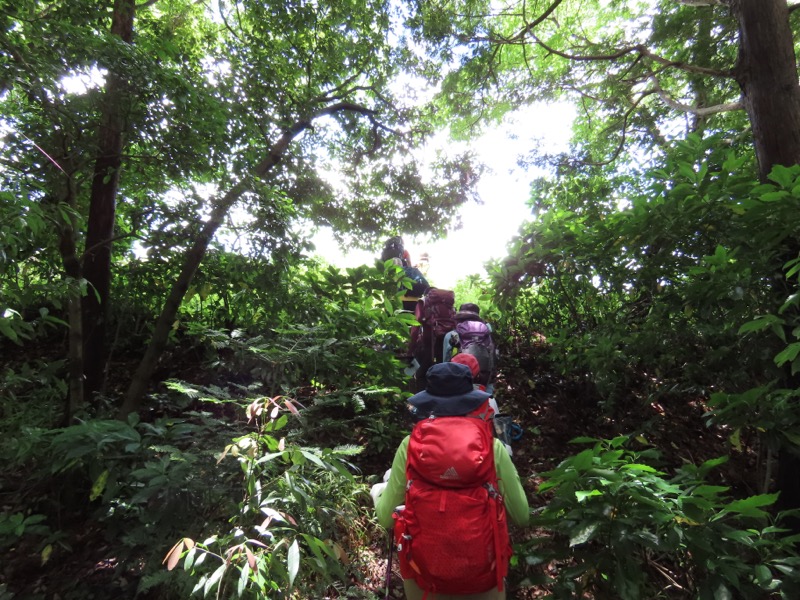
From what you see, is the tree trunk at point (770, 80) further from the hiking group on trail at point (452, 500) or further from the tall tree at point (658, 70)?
the hiking group on trail at point (452, 500)

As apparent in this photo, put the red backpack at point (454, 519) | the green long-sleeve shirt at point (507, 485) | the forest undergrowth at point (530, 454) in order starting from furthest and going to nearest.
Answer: the forest undergrowth at point (530, 454) < the green long-sleeve shirt at point (507, 485) < the red backpack at point (454, 519)

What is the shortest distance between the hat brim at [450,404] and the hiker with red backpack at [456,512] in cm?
9

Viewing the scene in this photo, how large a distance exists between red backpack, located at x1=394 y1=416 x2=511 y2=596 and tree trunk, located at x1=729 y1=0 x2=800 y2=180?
3.04 meters

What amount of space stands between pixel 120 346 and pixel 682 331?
6.96 m

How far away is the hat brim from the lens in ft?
7.22

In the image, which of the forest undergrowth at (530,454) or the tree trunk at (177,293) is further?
the tree trunk at (177,293)

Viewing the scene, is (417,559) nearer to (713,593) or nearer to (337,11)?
(713,593)

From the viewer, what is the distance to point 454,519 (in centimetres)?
186

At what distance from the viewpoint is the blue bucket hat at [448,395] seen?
221 cm

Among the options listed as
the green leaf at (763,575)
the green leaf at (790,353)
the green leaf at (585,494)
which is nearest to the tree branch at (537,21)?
the green leaf at (790,353)

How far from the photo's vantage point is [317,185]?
26.6ft

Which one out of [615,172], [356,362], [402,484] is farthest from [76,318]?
[615,172]

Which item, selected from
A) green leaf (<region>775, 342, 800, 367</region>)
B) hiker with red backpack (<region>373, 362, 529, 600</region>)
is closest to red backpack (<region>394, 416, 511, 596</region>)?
hiker with red backpack (<region>373, 362, 529, 600</region>)

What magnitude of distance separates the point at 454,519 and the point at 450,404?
22.4 inches
